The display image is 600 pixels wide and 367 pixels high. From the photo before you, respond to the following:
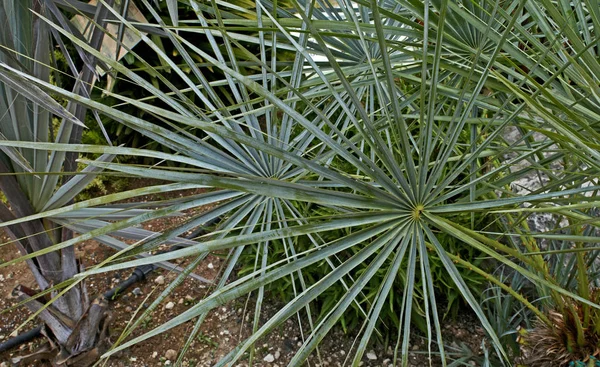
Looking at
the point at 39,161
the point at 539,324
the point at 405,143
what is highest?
the point at 405,143

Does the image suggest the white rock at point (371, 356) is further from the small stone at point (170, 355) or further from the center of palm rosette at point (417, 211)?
the center of palm rosette at point (417, 211)

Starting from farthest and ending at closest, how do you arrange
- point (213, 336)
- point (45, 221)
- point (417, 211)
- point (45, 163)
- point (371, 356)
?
point (213, 336) < point (371, 356) < point (45, 221) < point (45, 163) < point (417, 211)

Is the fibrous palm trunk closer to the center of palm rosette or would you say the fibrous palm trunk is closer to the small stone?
the small stone

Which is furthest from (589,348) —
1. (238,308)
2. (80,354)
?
(80,354)

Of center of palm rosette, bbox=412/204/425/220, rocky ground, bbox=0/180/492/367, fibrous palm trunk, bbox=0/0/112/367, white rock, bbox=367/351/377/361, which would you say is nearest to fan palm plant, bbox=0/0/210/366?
fibrous palm trunk, bbox=0/0/112/367

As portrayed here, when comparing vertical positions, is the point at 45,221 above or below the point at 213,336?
above

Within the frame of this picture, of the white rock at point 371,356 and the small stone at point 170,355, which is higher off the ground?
the white rock at point 371,356

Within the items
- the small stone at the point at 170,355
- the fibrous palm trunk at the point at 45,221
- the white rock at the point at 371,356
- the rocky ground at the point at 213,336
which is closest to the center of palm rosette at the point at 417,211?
the fibrous palm trunk at the point at 45,221

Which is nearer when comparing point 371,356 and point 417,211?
point 417,211

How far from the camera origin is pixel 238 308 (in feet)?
7.20

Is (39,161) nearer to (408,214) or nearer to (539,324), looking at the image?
(408,214)

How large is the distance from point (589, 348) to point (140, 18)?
151 cm

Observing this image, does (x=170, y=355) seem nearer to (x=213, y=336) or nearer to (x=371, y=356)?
(x=213, y=336)

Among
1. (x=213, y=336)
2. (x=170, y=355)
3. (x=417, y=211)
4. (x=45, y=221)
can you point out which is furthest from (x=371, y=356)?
(x=417, y=211)
